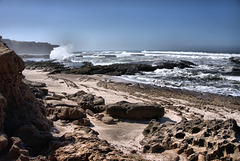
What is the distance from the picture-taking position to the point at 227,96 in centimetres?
1093

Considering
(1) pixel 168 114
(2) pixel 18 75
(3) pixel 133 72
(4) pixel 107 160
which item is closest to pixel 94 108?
(1) pixel 168 114

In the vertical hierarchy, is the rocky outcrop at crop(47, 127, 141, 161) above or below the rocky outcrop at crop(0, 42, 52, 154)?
below

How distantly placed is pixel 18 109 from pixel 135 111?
3.64 meters

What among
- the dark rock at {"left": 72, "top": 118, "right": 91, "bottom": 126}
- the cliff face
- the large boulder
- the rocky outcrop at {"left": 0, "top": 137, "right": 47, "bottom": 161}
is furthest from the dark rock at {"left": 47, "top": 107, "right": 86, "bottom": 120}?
the cliff face

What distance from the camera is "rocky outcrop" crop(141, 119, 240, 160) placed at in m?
3.13

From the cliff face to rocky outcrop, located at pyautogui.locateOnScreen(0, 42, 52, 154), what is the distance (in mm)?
115789

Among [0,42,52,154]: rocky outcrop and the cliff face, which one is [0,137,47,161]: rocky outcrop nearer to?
[0,42,52,154]: rocky outcrop

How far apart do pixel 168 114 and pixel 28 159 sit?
18.5 feet

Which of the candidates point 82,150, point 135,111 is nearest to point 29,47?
point 135,111

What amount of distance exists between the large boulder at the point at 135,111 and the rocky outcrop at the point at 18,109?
2931mm

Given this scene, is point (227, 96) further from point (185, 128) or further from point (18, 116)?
point (18, 116)

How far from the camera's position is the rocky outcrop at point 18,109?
301cm

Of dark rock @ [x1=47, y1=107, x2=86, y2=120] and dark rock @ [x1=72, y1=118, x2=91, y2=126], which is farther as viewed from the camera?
dark rock @ [x1=47, y1=107, x2=86, y2=120]

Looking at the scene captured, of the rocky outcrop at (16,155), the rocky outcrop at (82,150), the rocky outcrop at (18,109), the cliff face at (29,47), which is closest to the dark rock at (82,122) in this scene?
the rocky outcrop at (18,109)
